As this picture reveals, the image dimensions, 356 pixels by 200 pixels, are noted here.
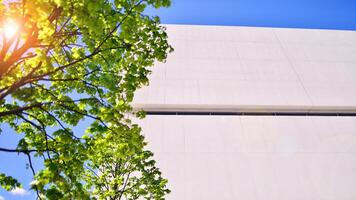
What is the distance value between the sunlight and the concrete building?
1093 centimetres

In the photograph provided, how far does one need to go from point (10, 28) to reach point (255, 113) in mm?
16616

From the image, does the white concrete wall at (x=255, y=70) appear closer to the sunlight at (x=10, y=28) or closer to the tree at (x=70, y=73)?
the tree at (x=70, y=73)

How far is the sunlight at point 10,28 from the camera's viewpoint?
4.02m

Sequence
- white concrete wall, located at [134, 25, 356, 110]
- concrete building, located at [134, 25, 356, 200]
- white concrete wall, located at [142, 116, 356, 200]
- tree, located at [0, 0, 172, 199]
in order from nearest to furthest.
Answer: tree, located at [0, 0, 172, 199], white concrete wall, located at [142, 116, 356, 200], concrete building, located at [134, 25, 356, 200], white concrete wall, located at [134, 25, 356, 110]

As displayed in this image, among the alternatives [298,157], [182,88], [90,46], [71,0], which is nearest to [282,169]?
[298,157]

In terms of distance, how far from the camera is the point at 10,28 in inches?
163

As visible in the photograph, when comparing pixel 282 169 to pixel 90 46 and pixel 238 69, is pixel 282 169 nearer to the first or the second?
pixel 238 69

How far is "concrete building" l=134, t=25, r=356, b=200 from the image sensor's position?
13781mm

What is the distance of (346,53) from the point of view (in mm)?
23062

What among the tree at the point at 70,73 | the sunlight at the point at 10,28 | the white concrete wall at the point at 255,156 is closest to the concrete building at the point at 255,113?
the white concrete wall at the point at 255,156

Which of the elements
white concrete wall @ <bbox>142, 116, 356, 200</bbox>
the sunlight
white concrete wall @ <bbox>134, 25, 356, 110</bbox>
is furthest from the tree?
white concrete wall @ <bbox>134, 25, 356, 110</bbox>

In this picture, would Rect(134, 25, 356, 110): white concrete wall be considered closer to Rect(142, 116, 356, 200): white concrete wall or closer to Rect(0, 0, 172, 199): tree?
Rect(142, 116, 356, 200): white concrete wall

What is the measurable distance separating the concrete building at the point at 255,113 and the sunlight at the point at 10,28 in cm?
1093

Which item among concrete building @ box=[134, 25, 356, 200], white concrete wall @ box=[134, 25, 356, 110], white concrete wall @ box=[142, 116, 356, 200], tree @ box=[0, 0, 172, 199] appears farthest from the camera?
white concrete wall @ box=[134, 25, 356, 110]
